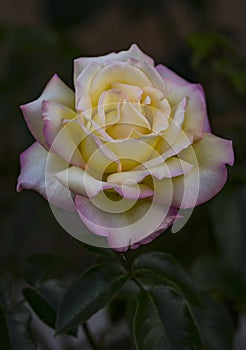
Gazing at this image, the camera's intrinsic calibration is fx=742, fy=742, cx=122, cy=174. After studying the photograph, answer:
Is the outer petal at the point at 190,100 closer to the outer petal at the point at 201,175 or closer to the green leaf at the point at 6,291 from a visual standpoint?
the outer petal at the point at 201,175

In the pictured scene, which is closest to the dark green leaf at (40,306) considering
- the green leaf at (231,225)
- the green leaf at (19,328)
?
the green leaf at (19,328)

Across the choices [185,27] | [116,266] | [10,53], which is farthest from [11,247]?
[185,27]

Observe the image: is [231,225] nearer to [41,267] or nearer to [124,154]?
[41,267]

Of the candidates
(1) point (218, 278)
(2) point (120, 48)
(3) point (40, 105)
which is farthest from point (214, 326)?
(2) point (120, 48)

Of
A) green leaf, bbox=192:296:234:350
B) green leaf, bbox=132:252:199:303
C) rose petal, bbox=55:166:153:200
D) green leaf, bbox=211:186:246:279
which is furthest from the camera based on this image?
green leaf, bbox=211:186:246:279

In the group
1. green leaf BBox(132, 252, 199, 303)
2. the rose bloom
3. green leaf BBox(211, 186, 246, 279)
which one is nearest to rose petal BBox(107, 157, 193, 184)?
the rose bloom

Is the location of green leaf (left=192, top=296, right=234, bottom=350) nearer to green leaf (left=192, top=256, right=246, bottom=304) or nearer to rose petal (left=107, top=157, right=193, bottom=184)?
green leaf (left=192, top=256, right=246, bottom=304)
